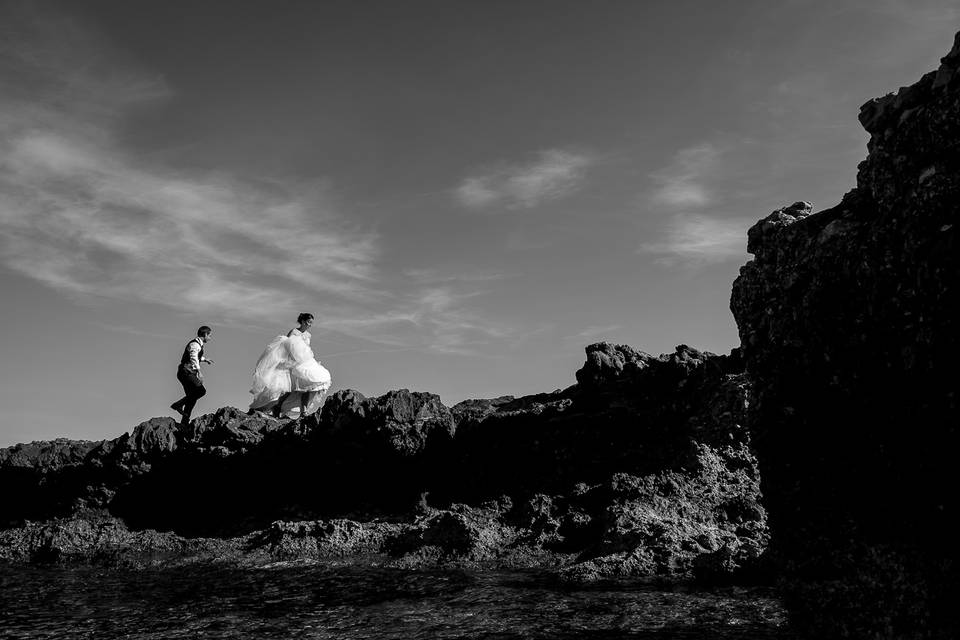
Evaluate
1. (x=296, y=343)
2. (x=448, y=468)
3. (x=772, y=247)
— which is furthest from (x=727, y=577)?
(x=296, y=343)

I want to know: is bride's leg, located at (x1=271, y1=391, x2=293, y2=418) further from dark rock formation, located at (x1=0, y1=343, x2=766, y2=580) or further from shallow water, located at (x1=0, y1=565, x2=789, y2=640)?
shallow water, located at (x1=0, y1=565, x2=789, y2=640)

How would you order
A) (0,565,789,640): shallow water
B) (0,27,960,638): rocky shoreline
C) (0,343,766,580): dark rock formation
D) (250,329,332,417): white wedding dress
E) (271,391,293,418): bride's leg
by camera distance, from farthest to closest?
(271,391,293,418): bride's leg
(250,329,332,417): white wedding dress
(0,343,766,580): dark rock formation
(0,565,789,640): shallow water
(0,27,960,638): rocky shoreline

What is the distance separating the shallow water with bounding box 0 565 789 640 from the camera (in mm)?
6473

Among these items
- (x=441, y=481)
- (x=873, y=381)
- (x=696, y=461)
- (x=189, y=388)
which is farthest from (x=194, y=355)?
(x=873, y=381)

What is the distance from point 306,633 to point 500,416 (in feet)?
17.9

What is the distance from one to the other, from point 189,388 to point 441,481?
618 cm

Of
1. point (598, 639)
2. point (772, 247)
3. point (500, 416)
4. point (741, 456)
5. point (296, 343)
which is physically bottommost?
point (598, 639)

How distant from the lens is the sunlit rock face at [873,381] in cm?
460

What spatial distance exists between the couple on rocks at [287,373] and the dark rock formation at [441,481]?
6.33ft

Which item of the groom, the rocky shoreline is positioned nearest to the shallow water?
the rocky shoreline

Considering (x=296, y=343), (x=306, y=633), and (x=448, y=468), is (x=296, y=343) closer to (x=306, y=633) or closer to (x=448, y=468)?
(x=448, y=468)

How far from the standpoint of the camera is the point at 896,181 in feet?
16.3

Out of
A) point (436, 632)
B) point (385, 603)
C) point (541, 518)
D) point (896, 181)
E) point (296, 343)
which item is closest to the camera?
point (896, 181)

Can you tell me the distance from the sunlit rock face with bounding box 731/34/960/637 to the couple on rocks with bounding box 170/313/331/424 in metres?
11.3
